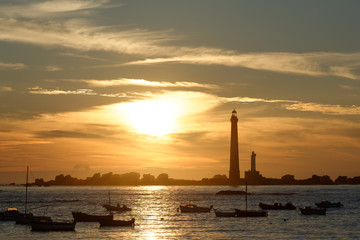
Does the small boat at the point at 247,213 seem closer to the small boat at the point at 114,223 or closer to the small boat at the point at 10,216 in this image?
the small boat at the point at 114,223

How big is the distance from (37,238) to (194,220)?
3947 cm

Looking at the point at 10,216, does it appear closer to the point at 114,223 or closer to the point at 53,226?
the point at 53,226

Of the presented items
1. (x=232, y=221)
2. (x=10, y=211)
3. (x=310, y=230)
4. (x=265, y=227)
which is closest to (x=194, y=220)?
(x=232, y=221)

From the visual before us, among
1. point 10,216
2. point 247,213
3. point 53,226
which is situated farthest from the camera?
point 247,213

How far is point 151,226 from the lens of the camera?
10550 centimetres

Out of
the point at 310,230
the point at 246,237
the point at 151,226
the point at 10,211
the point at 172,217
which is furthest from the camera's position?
the point at 172,217

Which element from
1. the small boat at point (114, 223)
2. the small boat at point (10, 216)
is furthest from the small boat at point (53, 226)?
the small boat at point (10, 216)

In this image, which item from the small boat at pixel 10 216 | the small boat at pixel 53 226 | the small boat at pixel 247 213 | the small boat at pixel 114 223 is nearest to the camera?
the small boat at pixel 53 226

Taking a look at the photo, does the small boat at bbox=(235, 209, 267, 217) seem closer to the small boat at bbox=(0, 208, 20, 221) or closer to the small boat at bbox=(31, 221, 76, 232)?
the small boat at bbox=(31, 221, 76, 232)

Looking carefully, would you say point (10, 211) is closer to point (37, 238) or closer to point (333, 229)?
point (37, 238)

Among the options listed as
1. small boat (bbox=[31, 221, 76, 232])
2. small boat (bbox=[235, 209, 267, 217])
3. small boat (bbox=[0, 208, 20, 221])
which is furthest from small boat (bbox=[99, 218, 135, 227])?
small boat (bbox=[235, 209, 267, 217])

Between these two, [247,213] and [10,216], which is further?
[247,213]

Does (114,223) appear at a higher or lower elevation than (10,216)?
lower

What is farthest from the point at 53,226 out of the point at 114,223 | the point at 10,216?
the point at 10,216
